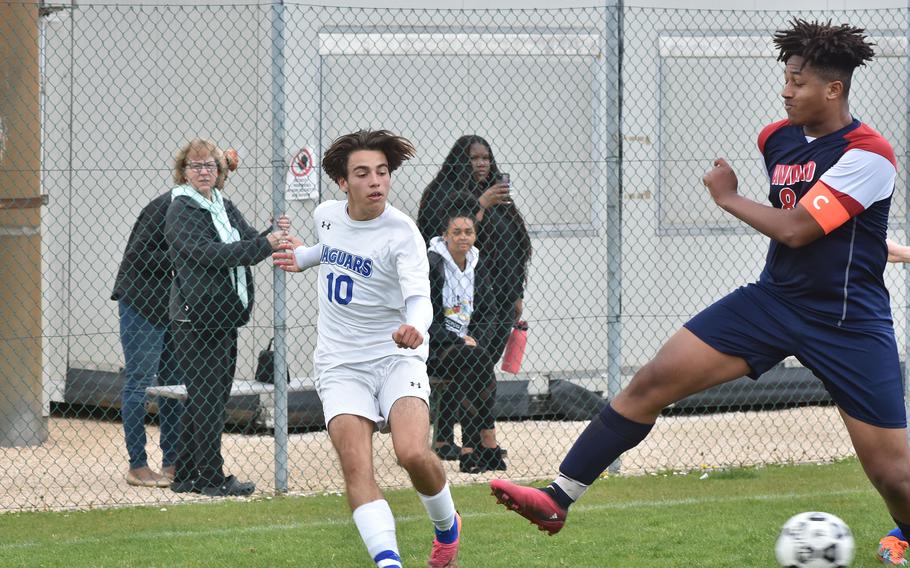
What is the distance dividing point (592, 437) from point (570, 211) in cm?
542

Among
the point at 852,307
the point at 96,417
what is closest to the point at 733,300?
the point at 852,307

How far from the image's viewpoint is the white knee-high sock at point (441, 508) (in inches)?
236

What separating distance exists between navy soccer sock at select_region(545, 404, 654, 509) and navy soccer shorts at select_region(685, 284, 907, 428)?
17.9 inches

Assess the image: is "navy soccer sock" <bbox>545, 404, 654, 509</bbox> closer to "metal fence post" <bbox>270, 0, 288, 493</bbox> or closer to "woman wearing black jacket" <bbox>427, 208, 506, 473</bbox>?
"metal fence post" <bbox>270, 0, 288, 493</bbox>

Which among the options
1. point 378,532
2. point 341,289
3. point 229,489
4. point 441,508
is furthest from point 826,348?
point 229,489

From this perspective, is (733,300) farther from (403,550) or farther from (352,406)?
(403,550)

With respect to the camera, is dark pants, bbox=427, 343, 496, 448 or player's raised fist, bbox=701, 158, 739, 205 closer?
player's raised fist, bbox=701, 158, 739, 205

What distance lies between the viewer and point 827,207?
520 cm

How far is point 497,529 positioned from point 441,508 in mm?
1356

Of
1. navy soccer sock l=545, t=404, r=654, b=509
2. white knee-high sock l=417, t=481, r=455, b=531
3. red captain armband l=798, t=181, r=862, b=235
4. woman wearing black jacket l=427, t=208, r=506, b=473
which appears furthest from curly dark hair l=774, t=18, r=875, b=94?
woman wearing black jacket l=427, t=208, r=506, b=473

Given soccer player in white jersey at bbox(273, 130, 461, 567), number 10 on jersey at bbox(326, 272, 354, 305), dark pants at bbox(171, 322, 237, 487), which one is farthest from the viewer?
dark pants at bbox(171, 322, 237, 487)

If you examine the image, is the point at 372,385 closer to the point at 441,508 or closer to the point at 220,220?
the point at 441,508

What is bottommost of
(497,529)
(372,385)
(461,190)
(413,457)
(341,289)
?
(497,529)

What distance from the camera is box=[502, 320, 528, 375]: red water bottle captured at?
381 inches
